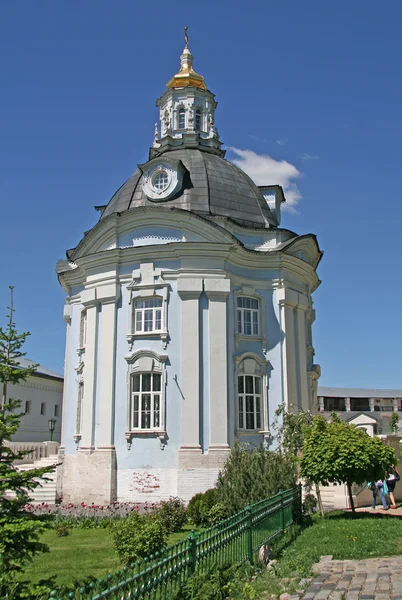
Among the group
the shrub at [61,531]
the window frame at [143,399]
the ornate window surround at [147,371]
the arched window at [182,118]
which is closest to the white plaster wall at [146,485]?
the ornate window surround at [147,371]

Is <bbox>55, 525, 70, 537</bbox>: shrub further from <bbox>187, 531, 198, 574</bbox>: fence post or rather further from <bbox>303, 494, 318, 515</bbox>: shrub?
<bbox>187, 531, 198, 574</bbox>: fence post

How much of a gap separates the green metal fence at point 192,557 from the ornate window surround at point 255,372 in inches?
391

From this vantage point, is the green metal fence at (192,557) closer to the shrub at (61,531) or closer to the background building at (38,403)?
the shrub at (61,531)

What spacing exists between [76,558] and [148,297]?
1241 cm

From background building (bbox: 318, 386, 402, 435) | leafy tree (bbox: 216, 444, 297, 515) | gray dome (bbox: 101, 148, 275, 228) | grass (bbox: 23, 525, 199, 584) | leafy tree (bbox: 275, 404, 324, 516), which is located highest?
gray dome (bbox: 101, 148, 275, 228)

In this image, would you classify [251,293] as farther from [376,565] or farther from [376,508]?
[376,565]

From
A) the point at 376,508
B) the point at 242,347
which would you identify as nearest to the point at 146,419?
the point at 242,347

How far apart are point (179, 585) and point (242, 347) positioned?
17450 mm

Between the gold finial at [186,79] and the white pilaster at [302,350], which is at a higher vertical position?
the gold finial at [186,79]

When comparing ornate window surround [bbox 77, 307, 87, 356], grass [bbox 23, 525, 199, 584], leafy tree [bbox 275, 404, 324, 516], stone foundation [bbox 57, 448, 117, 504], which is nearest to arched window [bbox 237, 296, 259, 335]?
leafy tree [bbox 275, 404, 324, 516]

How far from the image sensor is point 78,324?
28.4 m

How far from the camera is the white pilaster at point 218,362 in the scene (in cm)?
2331

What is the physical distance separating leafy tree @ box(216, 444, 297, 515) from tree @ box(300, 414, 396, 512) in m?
0.76

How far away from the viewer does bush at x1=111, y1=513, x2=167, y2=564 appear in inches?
486
